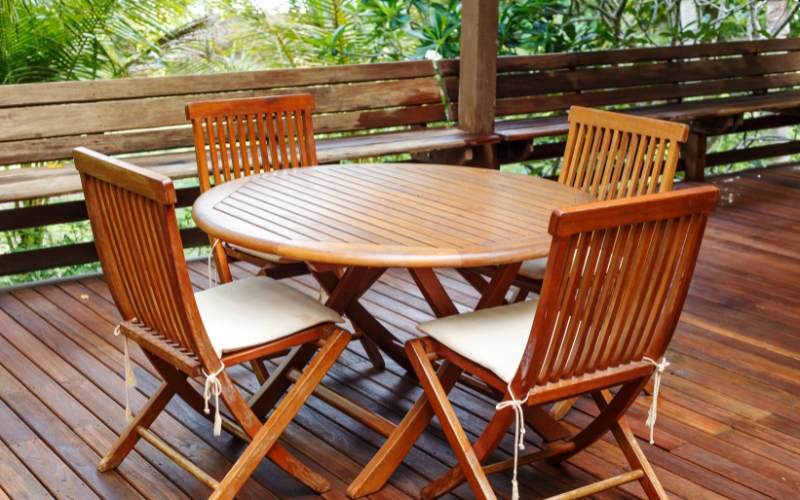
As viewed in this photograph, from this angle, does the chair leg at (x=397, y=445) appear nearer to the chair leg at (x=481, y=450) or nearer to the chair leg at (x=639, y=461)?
the chair leg at (x=481, y=450)

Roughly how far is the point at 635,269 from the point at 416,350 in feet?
1.95

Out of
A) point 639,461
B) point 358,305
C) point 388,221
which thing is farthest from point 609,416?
point 358,305

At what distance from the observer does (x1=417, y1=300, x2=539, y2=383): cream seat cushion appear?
2.03 meters

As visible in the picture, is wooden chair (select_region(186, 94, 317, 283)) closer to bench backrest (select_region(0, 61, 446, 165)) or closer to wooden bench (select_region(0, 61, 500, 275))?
wooden bench (select_region(0, 61, 500, 275))

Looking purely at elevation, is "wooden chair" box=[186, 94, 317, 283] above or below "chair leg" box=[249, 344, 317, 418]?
above

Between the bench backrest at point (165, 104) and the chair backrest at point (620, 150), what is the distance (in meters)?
1.78

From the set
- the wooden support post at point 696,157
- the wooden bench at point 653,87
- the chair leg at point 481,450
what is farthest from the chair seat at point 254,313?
the wooden support post at point 696,157

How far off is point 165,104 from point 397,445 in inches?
102

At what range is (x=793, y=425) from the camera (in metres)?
2.77

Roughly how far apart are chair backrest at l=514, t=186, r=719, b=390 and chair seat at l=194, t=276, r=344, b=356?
67 cm

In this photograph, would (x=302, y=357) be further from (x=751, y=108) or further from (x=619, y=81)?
Answer: (x=751, y=108)

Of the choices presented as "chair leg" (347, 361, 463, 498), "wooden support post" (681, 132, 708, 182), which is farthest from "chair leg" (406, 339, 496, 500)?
"wooden support post" (681, 132, 708, 182)

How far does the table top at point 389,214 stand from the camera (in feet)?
6.93

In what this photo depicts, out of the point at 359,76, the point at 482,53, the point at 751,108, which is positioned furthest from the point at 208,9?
the point at 751,108
